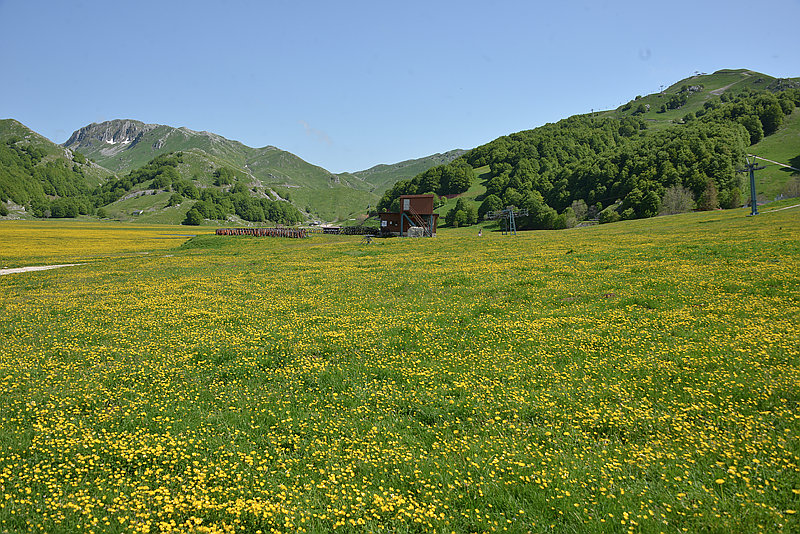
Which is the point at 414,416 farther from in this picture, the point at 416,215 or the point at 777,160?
the point at 777,160

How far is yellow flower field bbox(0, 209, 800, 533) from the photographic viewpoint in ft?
20.9

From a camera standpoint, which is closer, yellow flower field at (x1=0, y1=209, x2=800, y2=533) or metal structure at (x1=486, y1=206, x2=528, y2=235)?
yellow flower field at (x1=0, y1=209, x2=800, y2=533)

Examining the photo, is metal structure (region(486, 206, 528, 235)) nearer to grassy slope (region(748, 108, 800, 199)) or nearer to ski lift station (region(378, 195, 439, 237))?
ski lift station (region(378, 195, 439, 237))

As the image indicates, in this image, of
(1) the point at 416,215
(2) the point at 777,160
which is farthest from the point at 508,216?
(2) the point at 777,160

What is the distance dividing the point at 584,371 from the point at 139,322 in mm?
18872

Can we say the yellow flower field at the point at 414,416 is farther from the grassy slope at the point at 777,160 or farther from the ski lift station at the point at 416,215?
the grassy slope at the point at 777,160

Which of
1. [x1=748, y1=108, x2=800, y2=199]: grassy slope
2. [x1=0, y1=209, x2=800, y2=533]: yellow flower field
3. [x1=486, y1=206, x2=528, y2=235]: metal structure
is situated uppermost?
[x1=748, y1=108, x2=800, y2=199]: grassy slope

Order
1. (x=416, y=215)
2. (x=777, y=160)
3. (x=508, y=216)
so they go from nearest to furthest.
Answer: (x=416, y=215) → (x=508, y=216) → (x=777, y=160)

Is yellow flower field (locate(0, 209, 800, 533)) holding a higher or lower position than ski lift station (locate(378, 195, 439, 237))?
lower

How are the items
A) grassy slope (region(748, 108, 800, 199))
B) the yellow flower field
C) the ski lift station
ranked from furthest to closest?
grassy slope (region(748, 108, 800, 199)) < the ski lift station < the yellow flower field

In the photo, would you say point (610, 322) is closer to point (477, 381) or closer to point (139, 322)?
point (477, 381)

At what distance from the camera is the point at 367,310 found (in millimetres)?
20000

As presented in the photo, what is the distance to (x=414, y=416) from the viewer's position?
381 inches

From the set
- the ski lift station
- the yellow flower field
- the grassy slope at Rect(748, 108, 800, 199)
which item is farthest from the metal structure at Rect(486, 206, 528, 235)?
the grassy slope at Rect(748, 108, 800, 199)
